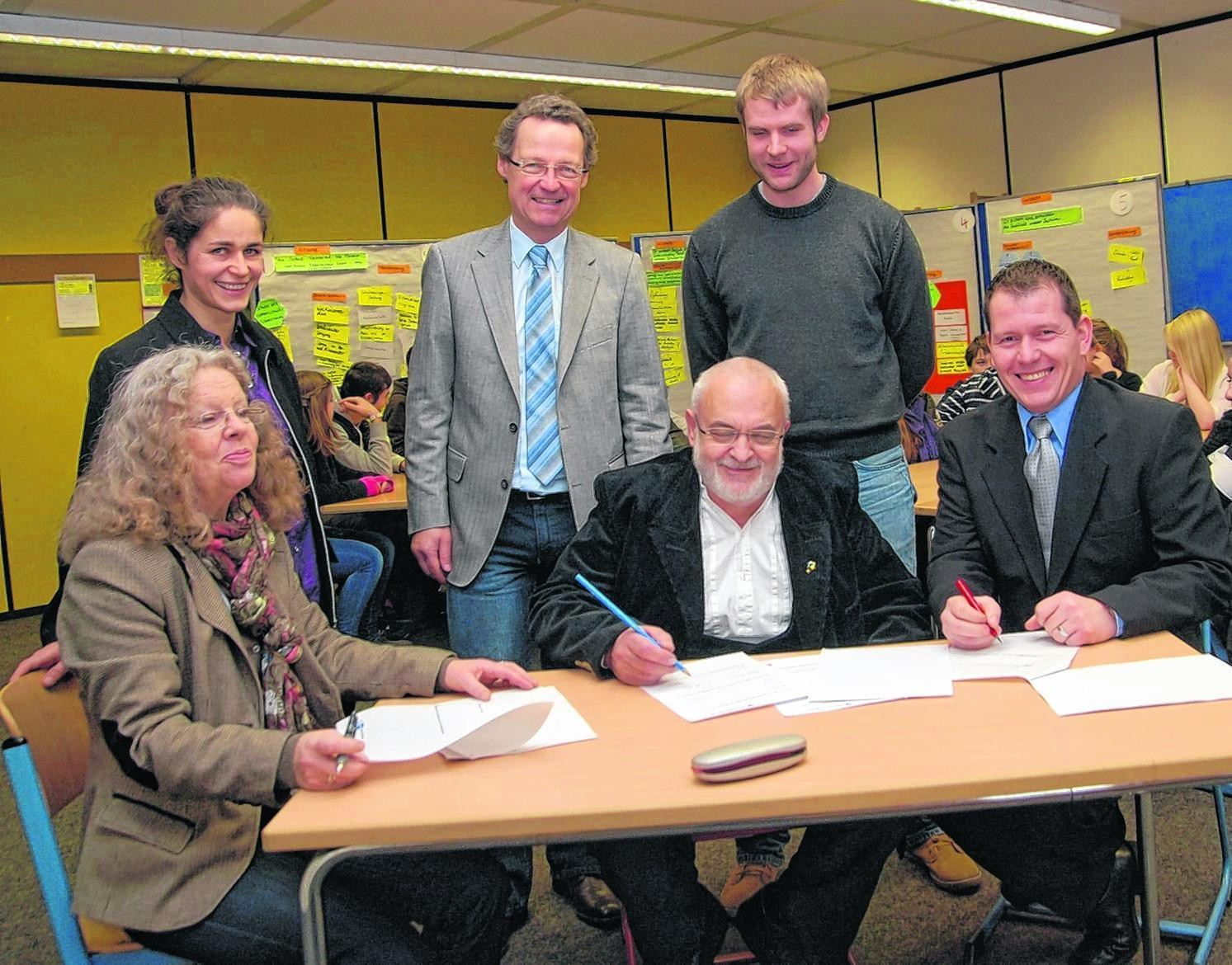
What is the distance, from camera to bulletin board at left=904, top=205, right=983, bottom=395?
7488 mm

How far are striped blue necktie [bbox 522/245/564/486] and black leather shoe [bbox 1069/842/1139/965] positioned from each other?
53.8 inches

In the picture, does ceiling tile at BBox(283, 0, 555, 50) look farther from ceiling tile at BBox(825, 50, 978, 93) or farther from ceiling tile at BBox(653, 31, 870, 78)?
ceiling tile at BBox(825, 50, 978, 93)

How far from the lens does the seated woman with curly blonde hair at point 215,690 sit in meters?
1.61

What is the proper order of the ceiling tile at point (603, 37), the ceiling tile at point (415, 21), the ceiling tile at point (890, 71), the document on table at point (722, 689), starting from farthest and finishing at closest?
the ceiling tile at point (890, 71) → the ceiling tile at point (603, 37) → the ceiling tile at point (415, 21) → the document on table at point (722, 689)

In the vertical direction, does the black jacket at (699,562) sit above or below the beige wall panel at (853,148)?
below

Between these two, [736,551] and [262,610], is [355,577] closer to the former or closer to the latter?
[736,551]

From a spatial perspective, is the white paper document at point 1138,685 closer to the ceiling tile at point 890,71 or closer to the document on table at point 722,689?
the document on table at point 722,689

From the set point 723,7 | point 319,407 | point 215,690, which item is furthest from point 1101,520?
point 723,7

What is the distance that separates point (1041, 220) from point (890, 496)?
5.05 meters

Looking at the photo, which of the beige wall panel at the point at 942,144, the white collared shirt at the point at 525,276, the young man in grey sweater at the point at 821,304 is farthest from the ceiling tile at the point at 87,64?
the beige wall panel at the point at 942,144

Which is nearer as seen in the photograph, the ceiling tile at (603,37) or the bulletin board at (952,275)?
the ceiling tile at (603,37)

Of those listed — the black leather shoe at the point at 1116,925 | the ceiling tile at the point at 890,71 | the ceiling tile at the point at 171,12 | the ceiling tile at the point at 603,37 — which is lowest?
the black leather shoe at the point at 1116,925

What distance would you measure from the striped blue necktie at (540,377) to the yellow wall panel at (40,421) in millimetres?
5088

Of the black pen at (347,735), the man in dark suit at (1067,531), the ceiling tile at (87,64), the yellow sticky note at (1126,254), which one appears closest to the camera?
the black pen at (347,735)
